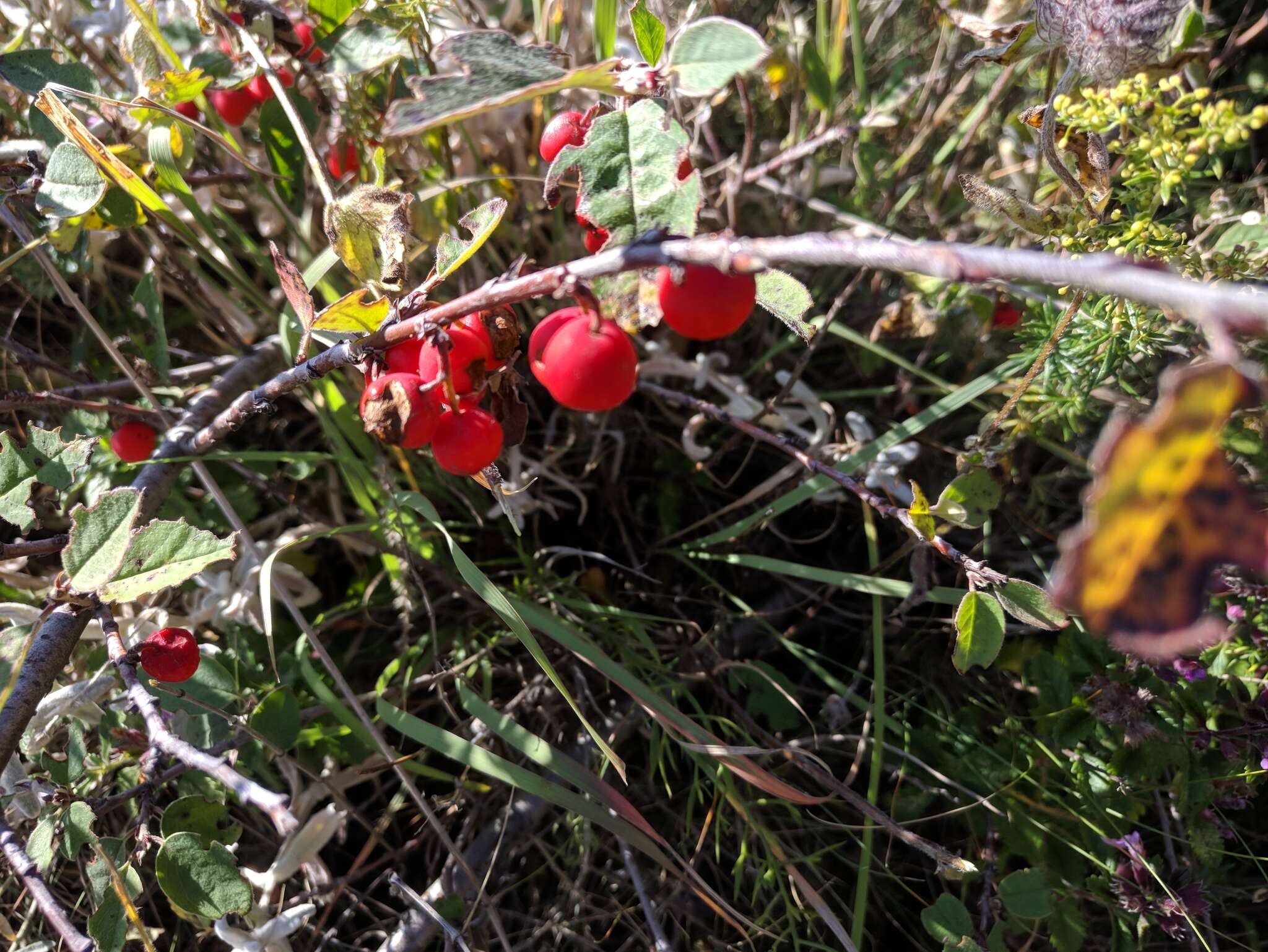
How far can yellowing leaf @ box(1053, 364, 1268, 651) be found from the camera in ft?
1.73

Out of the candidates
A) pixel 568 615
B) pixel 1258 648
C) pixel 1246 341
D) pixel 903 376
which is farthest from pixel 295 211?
pixel 1258 648

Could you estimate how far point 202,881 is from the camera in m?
1.23

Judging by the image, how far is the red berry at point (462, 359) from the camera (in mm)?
1066

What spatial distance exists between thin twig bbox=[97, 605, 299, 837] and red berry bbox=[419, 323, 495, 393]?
0.51 meters

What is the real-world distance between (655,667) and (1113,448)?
4.46 ft

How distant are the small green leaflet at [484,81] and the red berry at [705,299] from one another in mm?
220

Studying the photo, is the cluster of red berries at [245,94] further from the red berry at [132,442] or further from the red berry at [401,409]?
the red berry at [401,409]

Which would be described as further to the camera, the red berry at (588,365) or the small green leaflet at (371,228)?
the small green leaflet at (371,228)

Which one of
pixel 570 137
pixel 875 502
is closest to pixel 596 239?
pixel 570 137

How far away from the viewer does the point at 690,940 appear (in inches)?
67.5

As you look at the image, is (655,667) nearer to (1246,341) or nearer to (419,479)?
(419,479)

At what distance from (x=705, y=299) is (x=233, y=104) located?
142cm

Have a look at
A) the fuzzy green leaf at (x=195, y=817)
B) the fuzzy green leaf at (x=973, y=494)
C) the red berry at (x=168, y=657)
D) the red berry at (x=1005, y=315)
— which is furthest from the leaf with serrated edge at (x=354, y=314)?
the red berry at (x=1005, y=315)

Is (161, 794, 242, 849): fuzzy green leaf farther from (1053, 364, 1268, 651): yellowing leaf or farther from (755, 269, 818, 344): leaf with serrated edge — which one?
(1053, 364, 1268, 651): yellowing leaf
